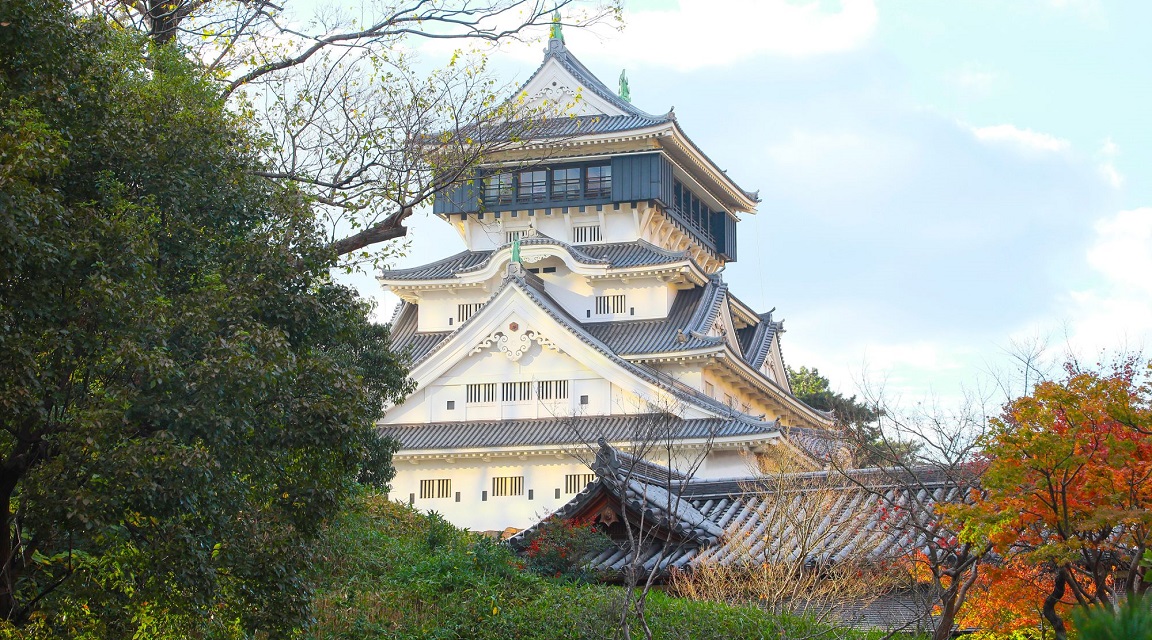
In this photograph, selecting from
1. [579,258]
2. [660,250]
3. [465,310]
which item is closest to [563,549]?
[579,258]

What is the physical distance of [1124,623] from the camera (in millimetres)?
4254

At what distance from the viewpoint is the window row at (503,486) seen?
33688 millimetres

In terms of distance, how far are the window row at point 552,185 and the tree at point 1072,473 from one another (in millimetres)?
27442

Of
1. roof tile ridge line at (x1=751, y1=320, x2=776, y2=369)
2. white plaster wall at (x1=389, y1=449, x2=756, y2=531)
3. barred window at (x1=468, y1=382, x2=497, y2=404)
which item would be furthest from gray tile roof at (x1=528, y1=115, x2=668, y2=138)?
white plaster wall at (x1=389, y1=449, x2=756, y2=531)

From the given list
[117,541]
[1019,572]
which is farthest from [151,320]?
[1019,572]

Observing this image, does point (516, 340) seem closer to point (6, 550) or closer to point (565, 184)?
point (565, 184)

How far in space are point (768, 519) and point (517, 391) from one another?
16.7m

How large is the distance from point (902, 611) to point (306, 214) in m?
10.3

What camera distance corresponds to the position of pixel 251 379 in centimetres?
973

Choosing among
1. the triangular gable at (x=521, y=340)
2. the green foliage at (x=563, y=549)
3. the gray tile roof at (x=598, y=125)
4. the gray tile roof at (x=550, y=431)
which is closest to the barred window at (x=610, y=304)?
the triangular gable at (x=521, y=340)

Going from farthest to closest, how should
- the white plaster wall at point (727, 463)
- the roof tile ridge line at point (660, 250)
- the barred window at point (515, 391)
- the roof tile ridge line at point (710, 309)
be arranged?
the roof tile ridge line at point (660, 250) → the roof tile ridge line at point (710, 309) → the barred window at point (515, 391) → the white plaster wall at point (727, 463)

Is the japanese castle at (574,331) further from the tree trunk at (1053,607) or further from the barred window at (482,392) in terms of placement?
the tree trunk at (1053,607)

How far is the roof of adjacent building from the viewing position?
16.9 metres

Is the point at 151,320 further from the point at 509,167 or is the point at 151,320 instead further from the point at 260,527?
the point at 509,167
